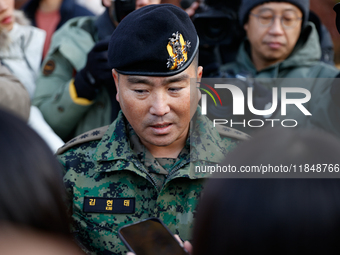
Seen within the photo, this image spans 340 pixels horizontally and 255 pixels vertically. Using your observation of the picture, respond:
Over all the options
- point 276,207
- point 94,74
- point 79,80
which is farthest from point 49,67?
point 276,207

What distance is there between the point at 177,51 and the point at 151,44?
0.12m

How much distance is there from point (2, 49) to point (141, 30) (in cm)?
149

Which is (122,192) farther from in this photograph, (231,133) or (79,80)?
(79,80)

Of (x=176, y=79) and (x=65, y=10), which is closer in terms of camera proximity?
(x=176, y=79)

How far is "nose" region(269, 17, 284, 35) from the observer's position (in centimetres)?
276

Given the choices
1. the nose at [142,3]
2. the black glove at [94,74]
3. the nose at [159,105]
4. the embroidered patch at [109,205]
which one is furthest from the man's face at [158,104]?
the nose at [142,3]

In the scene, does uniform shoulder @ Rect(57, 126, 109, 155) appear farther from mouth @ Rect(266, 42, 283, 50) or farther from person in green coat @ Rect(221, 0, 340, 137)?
mouth @ Rect(266, 42, 283, 50)

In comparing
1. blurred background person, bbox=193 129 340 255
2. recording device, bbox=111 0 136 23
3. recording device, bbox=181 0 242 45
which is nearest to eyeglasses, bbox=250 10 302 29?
recording device, bbox=181 0 242 45

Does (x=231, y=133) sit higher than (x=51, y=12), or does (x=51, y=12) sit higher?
(x=51, y=12)

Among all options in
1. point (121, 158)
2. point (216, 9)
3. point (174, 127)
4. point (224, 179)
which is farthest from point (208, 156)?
point (216, 9)

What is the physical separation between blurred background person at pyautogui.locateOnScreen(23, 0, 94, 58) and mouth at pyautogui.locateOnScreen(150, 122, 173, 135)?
6.72 feet

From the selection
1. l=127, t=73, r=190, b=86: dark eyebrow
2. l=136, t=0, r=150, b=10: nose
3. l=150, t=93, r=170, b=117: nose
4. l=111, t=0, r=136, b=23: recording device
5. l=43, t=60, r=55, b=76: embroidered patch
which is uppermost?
l=136, t=0, r=150, b=10: nose

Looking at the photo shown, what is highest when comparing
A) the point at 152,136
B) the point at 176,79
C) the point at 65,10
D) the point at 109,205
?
the point at 65,10

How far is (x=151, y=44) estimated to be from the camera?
5.90 feet
